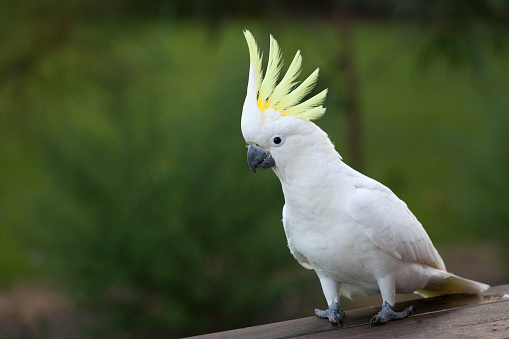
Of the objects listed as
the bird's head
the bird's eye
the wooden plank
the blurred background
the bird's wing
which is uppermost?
the blurred background

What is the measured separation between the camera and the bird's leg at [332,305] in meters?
1.67

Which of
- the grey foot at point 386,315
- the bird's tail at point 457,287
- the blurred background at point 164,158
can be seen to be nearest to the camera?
the grey foot at point 386,315

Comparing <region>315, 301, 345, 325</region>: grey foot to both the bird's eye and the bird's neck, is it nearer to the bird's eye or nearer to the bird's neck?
the bird's neck

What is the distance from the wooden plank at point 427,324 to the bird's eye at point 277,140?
0.52 metres

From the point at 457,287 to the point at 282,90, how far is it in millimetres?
898

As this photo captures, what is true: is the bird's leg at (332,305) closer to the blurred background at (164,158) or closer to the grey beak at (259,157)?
the grey beak at (259,157)

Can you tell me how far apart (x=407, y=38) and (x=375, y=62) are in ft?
9.57

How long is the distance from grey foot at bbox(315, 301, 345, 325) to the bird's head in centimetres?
45

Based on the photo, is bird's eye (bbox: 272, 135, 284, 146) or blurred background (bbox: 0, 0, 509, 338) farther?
blurred background (bbox: 0, 0, 509, 338)

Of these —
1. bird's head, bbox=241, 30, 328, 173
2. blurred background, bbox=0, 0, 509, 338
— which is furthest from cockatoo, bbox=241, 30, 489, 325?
blurred background, bbox=0, 0, 509, 338

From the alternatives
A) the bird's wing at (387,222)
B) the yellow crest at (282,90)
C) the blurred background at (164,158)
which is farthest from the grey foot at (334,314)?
the blurred background at (164,158)

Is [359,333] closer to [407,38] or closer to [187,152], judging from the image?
[187,152]

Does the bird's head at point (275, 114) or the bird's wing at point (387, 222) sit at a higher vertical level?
the bird's head at point (275, 114)

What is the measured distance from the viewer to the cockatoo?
156 centimetres
